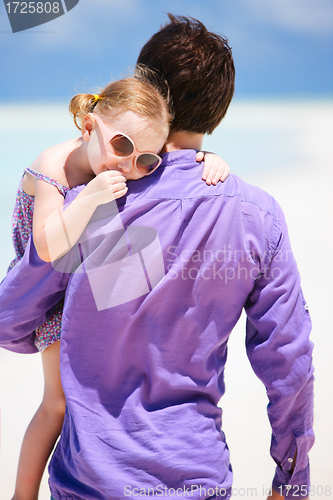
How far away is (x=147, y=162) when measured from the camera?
1.12m

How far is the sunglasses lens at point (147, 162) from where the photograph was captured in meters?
1.12

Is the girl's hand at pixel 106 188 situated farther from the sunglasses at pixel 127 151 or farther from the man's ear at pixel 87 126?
the man's ear at pixel 87 126

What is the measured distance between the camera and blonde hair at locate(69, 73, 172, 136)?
111 cm

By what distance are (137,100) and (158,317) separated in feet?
1.70

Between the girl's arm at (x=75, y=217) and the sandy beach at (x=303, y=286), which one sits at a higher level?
the girl's arm at (x=75, y=217)

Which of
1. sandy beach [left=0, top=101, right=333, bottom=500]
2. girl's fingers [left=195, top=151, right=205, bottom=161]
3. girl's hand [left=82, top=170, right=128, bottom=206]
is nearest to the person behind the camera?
girl's hand [left=82, top=170, right=128, bottom=206]

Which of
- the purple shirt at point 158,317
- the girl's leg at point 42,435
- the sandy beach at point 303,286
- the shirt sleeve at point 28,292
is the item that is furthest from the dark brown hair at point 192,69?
the sandy beach at point 303,286

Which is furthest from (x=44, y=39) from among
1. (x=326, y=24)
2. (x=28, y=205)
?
(x=28, y=205)

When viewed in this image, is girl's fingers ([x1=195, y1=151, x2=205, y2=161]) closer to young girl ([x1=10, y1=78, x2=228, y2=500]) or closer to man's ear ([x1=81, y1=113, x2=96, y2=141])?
young girl ([x1=10, y1=78, x2=228, y2=500])

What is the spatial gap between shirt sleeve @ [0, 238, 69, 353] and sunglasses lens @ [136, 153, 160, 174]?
Answer: 319 millimetres

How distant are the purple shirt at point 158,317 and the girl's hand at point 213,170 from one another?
23 mm

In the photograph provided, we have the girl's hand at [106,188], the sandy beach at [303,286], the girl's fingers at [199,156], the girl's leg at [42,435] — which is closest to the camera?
the girl's hand at [106,188]

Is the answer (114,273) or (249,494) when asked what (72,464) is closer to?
(114,273)

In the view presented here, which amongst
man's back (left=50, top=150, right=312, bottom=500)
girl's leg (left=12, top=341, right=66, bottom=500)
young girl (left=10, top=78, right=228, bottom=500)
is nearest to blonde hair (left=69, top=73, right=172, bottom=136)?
young girl (left=10, top=78, right=228, bottom=500)
